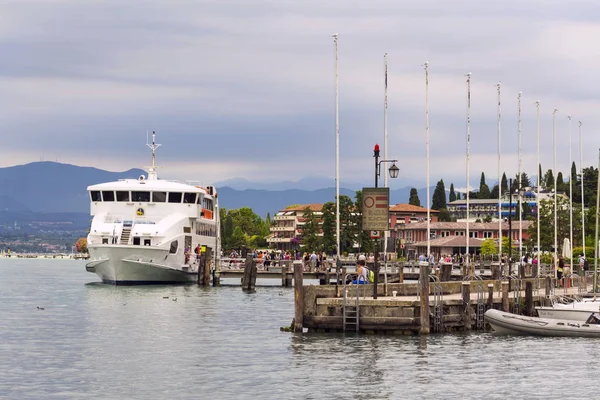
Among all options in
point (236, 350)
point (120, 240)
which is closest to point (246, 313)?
point (236, 350)

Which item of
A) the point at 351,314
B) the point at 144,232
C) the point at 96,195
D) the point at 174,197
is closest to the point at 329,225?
the point at 174,197

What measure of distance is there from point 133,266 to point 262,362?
45.2 m

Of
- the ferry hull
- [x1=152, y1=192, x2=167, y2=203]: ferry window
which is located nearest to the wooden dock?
the ferry hull

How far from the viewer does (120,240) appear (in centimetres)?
8125

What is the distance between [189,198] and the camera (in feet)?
281

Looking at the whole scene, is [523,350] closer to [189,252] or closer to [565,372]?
[565,372]

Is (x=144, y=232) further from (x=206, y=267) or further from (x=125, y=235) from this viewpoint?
(x=206, y=267)

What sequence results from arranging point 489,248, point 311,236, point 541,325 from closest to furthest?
1. point 541,325
2. point 311,236
3. point 489,248

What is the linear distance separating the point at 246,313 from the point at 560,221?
80.3 metres

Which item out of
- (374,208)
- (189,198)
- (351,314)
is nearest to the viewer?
(351,314)

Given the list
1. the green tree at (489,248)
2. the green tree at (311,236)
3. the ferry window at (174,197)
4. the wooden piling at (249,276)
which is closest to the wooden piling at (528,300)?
the wooden piling at (249,276)

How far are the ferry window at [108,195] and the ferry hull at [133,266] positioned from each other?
12.8ft

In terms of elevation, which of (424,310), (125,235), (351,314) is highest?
(125,235)

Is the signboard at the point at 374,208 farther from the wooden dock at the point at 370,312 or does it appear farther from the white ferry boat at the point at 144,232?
the white ferry boat at the point at 144,232
